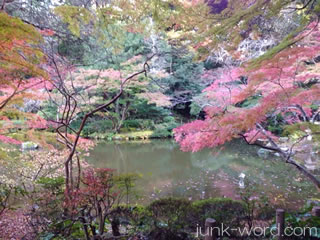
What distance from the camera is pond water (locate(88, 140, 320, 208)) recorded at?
16.5 feet

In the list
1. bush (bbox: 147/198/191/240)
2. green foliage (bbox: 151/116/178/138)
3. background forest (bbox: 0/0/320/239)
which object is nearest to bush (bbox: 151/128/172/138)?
green foliage (bbox: 151/116/178/138)

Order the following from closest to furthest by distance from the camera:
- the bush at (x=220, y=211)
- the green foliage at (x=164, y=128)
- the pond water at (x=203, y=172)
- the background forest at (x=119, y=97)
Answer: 1. the background forest at (x=119, y=97)
2. the bush at (x=220, y=211)
3. the pond water at (x=203, y=172)
4. the green foliage at (x=164, y=128)

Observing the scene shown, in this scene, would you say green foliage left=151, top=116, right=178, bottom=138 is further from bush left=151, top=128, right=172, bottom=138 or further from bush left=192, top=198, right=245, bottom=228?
bush left=192, top=198, right=245, bottom=228

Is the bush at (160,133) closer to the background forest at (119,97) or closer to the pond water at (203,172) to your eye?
the pond water at (203,172)

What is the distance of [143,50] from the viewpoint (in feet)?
40.0

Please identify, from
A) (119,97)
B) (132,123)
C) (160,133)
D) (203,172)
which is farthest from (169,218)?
(132,123)

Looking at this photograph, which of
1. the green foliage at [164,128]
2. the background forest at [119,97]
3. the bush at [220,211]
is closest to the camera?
the background forest at [119,97]

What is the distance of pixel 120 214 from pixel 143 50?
1077cm

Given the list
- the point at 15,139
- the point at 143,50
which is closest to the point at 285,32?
the point at 15,139

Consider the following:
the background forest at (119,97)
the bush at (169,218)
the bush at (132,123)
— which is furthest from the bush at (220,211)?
the bush at (132,123)

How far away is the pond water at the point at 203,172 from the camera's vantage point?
504 centimetres

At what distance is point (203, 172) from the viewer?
6.74 m

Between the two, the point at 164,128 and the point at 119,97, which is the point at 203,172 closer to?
the point at 119,97

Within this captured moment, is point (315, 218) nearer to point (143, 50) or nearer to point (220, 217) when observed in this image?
point (220, 217)
